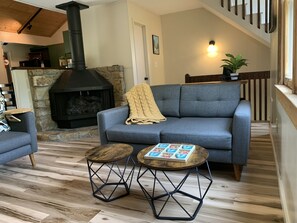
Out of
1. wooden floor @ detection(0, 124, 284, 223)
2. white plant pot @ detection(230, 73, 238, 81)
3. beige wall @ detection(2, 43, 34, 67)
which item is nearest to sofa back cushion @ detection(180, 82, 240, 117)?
white plant pot @ detection(230, 73, 238, 81)

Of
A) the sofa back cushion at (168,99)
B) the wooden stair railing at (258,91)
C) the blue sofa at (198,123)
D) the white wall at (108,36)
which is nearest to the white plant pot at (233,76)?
the blue sofa at (198,123)

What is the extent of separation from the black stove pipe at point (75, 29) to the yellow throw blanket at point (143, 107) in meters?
1.77

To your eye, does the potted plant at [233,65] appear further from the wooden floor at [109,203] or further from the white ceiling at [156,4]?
the white ceiling at [156,4]

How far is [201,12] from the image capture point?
5.21 metres

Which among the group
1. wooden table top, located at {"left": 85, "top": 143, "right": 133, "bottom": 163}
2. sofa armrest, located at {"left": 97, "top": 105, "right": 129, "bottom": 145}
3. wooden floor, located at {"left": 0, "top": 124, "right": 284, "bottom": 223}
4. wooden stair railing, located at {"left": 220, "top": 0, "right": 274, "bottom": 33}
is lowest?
wooden floor, located at {"left": 0, "top": 124, "right": 284, "bottom": 223}

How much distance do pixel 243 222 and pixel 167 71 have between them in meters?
4.62

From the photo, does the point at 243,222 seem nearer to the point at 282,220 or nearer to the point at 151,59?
the point at 282,220

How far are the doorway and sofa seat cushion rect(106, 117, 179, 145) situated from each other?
207cm

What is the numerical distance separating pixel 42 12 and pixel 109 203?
5.88m

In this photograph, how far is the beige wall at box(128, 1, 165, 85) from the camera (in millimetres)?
4398

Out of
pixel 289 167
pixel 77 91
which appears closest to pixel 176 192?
pixel 289 167

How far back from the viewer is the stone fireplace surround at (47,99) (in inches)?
156

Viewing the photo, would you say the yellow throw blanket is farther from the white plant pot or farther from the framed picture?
the framed picture

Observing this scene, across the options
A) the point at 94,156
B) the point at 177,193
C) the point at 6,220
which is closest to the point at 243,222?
the point at 177,193
